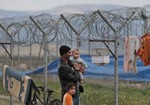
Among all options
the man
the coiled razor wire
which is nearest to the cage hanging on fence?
the coiled razor wire

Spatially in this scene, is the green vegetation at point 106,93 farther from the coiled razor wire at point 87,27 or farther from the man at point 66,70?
the man at point 66,70

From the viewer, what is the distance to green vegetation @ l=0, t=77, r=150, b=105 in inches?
472

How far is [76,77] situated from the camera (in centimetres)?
822

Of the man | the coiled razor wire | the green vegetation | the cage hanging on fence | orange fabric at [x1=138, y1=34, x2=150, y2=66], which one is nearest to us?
the man

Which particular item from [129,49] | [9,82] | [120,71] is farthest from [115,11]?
[129,49]

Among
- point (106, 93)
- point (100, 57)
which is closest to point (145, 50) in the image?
point (100, 57)

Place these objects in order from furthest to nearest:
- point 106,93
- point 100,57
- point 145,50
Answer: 1. point 106,93
2. point 100,57
3. point 145,50

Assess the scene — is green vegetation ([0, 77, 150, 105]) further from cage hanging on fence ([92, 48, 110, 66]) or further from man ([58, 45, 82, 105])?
man ([58, 45, 82, 105])

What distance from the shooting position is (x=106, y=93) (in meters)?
13.6

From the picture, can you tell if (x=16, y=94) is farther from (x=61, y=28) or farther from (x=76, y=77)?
(x=61, y=28)

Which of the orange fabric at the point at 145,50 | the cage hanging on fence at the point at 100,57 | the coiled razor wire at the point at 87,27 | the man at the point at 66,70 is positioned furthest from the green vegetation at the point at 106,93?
the man at the point at 66,70

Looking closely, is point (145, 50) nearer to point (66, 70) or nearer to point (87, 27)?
→ point (66, 70)

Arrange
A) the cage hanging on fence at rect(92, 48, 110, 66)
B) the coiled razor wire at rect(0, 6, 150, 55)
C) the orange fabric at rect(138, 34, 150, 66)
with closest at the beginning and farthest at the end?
1. the orange fabric at rect(138, 34, 150, 66)
2. the cage hanging on fence at rect(92, 48, 110, 66)
3. the coiled razor wire at rect(0, 6, 150, 55)

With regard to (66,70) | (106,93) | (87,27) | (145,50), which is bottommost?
(106,93)
